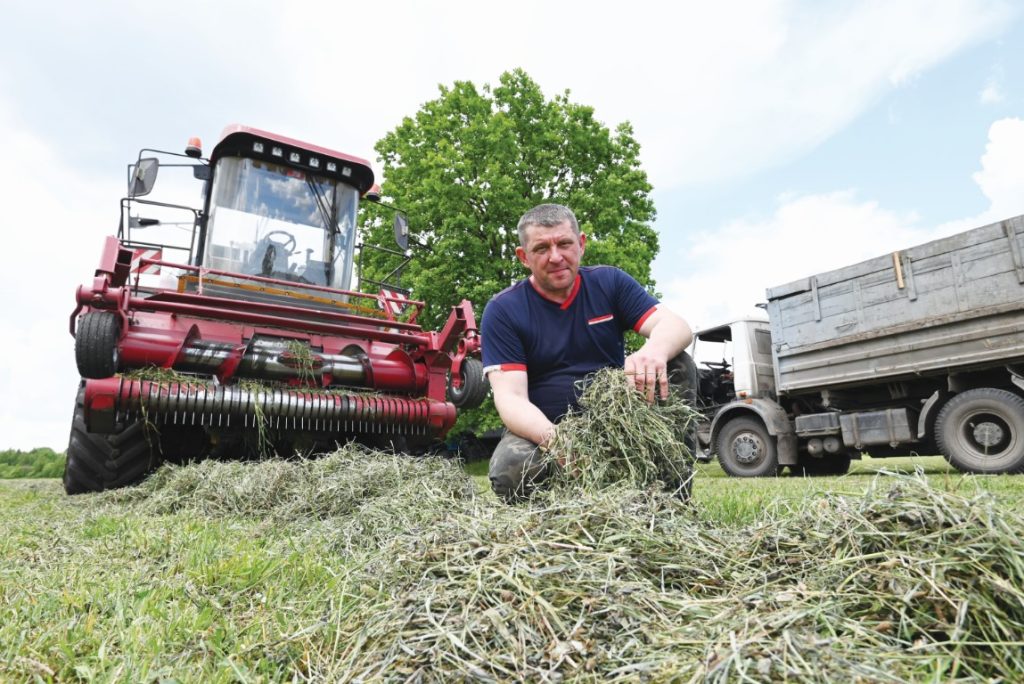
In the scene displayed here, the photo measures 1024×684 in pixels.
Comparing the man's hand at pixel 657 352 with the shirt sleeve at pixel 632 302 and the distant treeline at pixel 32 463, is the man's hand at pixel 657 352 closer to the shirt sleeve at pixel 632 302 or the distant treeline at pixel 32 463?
the shirt sleeve at pixel 632 302

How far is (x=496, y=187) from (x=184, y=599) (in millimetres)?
11521

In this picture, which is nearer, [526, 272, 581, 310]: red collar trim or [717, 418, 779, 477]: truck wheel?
[526, 272, 581, 310]: red collar trim

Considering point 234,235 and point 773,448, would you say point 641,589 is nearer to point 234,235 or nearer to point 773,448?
point 234,235

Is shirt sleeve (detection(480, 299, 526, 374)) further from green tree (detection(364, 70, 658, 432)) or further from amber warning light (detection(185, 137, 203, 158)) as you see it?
green tree (detection(364, 70, 658, 432))

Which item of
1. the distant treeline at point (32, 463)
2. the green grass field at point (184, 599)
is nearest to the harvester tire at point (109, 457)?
the green grass field at point (184, 599)

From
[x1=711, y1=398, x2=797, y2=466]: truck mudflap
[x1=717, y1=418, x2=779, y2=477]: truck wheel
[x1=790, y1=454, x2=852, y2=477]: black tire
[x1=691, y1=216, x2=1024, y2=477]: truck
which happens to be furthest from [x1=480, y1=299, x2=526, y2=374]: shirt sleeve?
[x1=790, y1=454, x2=852, y2=477]: black tire

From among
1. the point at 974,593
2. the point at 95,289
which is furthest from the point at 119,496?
the point at 974,593

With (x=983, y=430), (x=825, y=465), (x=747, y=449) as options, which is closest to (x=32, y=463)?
(x=747, y=449)

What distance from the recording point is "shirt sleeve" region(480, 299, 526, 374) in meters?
2.69

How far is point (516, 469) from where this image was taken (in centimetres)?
250

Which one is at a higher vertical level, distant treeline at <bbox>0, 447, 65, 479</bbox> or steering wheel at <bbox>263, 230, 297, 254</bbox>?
steering wheel at <bbox>263, 230, 297, 254</bbox>

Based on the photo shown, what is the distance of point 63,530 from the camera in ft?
10.4

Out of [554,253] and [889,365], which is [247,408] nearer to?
[554,253]

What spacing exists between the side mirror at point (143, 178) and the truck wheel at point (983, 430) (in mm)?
7947
